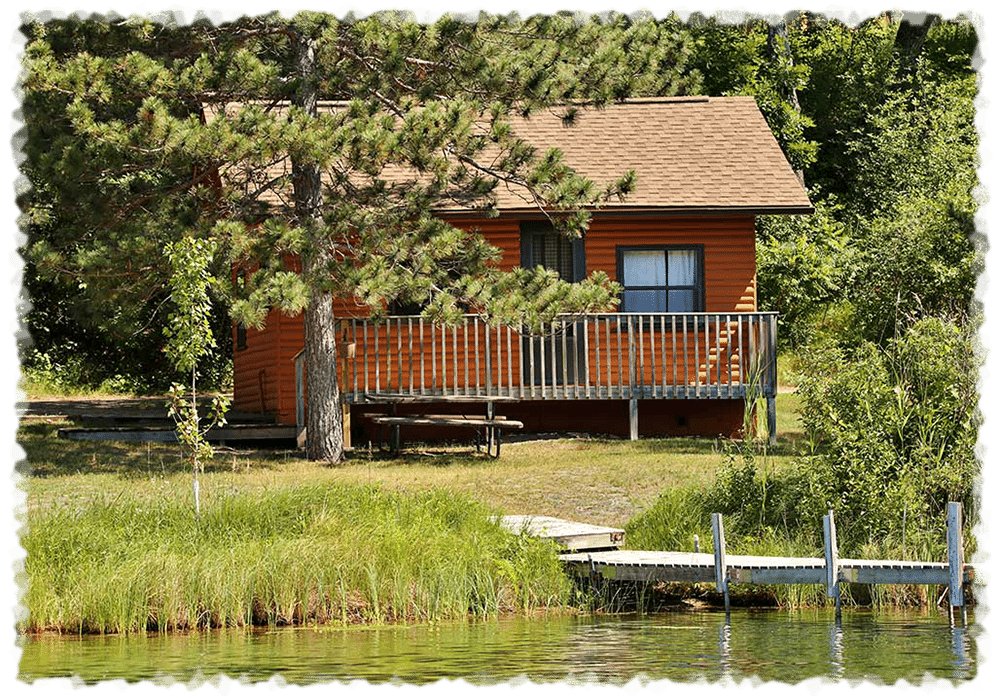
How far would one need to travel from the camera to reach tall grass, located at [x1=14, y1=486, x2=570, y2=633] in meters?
14.2

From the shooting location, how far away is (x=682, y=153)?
90.7 feet

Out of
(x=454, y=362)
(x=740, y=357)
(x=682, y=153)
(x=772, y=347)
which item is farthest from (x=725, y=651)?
(x=682, y=153)

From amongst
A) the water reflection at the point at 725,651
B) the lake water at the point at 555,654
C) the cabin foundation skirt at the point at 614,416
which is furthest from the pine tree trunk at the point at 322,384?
the water reflection at the point at 725,651

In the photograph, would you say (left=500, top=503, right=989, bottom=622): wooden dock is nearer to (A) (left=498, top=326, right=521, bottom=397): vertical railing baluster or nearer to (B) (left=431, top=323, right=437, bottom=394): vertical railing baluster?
(A) (left=498, top=326, right=521, bottom=397): vertical railing baluster

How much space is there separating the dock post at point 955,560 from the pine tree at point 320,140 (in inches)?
344

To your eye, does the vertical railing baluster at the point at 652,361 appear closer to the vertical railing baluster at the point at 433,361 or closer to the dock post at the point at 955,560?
the vertical railing baluster at the point at 433,361

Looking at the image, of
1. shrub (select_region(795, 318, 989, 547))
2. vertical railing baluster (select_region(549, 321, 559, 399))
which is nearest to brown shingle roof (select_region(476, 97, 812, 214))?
vertical railing baluster (select_region(549, 321, 559, 399))

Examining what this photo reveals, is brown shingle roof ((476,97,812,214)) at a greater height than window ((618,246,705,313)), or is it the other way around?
brown shingle roof ((476,97,812,214))

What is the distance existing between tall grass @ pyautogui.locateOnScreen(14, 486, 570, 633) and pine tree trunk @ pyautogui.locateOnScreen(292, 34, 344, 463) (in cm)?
645

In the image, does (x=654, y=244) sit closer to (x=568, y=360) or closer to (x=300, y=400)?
(x=568, y=360)

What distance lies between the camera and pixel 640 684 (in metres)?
11.0

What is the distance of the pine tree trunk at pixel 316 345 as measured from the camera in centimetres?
2259

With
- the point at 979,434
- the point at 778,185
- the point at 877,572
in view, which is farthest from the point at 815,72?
the point at 877,572

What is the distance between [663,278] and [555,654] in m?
14.4
